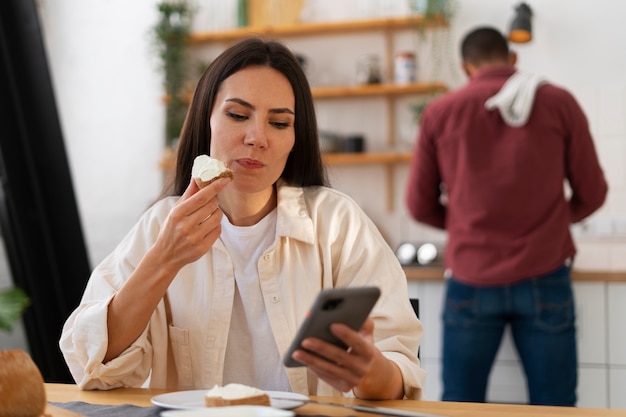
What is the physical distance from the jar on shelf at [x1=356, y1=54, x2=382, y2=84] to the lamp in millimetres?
647

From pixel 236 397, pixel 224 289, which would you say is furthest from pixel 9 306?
pixel 236 397

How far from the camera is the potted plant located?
464 cm

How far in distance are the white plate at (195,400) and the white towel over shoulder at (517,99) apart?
1.85 metres

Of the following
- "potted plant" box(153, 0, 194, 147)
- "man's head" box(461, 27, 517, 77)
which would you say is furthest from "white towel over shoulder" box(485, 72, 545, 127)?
"potted plant" box(153, 0, 194, 147)

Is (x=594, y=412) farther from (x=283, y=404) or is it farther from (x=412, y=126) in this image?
(x=412, y=126)

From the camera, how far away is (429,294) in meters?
3.71

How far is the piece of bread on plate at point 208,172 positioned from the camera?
5.17 feet

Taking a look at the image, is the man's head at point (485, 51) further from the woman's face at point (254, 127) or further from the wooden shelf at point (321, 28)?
the woman's face at point (254, 127)

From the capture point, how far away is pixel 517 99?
3020mm

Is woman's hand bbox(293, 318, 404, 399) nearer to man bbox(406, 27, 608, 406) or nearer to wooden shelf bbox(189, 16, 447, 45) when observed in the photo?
man bbox(406, 27, 608, 406)

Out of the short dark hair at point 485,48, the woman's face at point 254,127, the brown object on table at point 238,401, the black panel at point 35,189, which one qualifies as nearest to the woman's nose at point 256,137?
the woman's face at point 254,127

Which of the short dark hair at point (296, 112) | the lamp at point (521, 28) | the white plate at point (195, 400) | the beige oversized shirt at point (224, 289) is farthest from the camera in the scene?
the lamp at point (521, 28)

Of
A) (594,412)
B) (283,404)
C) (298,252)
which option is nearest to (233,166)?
(298,252)

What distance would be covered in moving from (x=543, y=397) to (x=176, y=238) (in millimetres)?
1990
